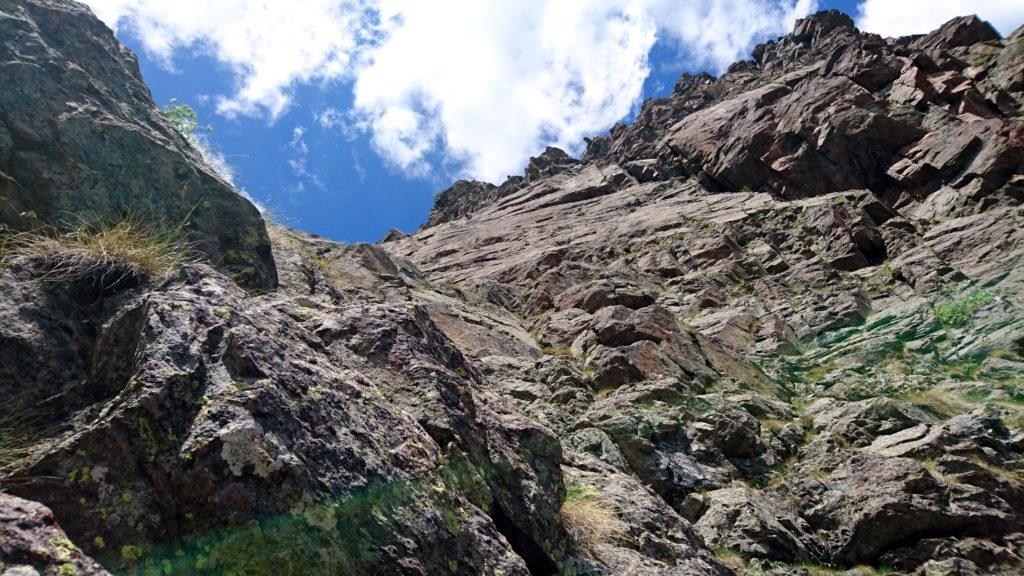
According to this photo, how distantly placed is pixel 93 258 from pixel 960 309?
22422 millimetres

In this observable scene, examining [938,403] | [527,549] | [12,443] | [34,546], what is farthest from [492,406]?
[938,403]

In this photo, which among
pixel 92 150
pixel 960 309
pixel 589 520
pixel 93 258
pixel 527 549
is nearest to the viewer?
pixel 527 549

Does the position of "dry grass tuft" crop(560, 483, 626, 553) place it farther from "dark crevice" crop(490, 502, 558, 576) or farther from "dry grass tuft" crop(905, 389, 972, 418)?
"dry grass tuft" crop(905, 389, 972, 418)

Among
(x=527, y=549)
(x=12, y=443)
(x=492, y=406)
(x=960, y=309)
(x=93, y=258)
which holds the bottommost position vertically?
(x=527, y=549)

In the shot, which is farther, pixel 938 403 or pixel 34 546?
pixel 938 403

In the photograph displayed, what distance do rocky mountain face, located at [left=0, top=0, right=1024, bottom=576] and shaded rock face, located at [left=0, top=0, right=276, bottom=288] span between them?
50mm

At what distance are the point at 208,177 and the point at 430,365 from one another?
5.31 metres

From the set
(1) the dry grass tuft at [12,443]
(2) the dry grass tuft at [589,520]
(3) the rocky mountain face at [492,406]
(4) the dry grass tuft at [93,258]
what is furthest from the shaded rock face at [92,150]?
(2) the dry grass tuft at [589,520]

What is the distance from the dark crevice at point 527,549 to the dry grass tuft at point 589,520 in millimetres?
584

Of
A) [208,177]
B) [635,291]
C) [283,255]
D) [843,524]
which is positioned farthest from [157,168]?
[635,291]

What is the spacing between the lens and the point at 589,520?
6.59 meters

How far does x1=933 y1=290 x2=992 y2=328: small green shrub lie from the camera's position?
61.6ft

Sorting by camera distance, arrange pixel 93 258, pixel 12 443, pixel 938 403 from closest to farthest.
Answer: pixel 12 443 < pixel 93 258 < pixel 938 403

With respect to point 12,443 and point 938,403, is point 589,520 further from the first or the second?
point 938,403
